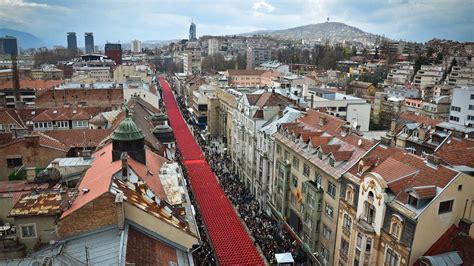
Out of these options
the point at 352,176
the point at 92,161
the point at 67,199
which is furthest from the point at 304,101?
the point at 67,199

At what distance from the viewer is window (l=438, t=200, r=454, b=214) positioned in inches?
1012

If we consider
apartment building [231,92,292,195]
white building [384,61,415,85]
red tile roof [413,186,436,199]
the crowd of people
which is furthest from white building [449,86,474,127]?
white building [384,61,415,85]

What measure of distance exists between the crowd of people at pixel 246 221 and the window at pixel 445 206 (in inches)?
715

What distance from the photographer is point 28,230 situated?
72.5 ft

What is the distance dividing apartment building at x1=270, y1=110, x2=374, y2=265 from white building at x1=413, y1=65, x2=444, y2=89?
100m

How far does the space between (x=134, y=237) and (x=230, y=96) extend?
58434mm

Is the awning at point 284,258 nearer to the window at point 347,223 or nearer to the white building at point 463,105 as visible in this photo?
the window at point 347,223

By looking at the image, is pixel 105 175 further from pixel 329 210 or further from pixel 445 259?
pixel 445 259

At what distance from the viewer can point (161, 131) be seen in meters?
53.0

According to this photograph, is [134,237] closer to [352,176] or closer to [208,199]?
[352,176]

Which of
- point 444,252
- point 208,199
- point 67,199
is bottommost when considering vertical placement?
point 208,199

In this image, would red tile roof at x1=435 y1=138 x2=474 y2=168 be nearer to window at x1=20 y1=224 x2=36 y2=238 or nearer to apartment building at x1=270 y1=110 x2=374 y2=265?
apartment building at x1=270 y1=110 x2=374 y2=265

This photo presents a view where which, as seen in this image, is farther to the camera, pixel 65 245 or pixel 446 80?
pixel 446 80

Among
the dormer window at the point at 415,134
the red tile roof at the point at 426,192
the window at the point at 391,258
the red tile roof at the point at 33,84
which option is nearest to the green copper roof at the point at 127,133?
the window at the point at 391,258
